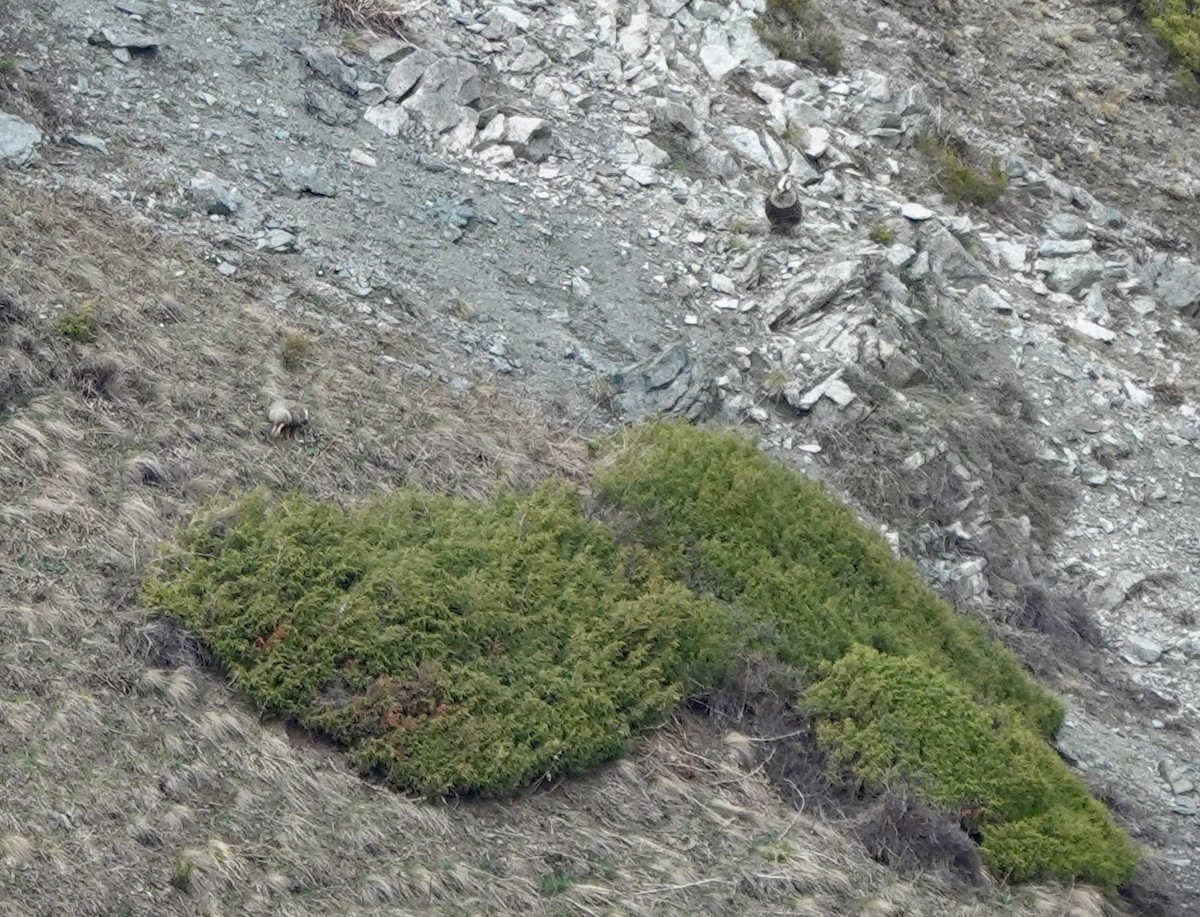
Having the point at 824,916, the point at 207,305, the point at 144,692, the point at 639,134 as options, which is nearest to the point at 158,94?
the point at 207,305

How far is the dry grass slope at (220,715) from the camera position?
20.2 feet

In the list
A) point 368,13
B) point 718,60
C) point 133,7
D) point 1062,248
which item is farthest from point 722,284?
point 133,7

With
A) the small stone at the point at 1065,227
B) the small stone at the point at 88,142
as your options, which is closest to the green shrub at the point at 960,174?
the small stone at the point at 1065,227

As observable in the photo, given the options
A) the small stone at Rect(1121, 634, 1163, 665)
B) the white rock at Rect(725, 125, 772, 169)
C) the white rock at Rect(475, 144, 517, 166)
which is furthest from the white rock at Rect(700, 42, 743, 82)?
the small stone at Rect(1121, 634, 1163, 665)

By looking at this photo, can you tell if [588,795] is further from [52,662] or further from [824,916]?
[52,662]

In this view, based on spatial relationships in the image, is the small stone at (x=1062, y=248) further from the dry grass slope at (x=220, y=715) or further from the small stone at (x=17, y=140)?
the small stone at (x=17, y=140)

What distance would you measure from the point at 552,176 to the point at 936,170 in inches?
160

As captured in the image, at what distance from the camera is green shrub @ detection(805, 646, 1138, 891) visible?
26.5 feet

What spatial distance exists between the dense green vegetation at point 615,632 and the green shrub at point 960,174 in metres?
5.51

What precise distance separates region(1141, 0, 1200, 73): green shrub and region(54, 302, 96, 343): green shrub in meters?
13.0

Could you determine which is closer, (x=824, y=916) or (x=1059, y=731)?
(x=824, y=916)

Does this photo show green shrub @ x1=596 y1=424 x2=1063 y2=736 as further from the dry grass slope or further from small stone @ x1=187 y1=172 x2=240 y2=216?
small stone @ x1=187 y1=172 x2=240 y2=216

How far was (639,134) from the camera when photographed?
503 inches

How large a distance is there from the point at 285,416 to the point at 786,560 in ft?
9.86
